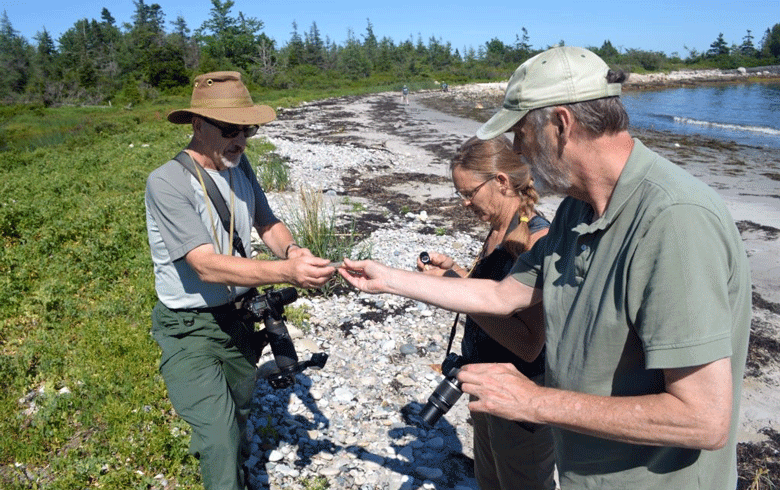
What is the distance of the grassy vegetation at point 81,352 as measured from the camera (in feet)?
12.7

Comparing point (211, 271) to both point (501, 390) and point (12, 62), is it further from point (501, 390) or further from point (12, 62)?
point (12, 62)

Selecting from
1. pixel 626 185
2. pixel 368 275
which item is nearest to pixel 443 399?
pixel 368 275

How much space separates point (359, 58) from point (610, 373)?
97369 mm

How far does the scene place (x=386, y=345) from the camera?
18.4ft

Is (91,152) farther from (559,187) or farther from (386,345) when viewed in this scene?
(559,187)

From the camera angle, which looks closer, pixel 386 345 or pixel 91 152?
pixel 386 345

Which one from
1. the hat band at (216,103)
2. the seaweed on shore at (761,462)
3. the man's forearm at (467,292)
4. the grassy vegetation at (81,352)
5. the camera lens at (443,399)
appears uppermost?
the hat band at (216,103)

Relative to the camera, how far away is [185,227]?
9.36 ft

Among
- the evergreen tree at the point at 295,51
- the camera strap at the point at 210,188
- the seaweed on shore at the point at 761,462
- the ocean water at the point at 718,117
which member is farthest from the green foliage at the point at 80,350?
the evergreen tree at the point at 295,51

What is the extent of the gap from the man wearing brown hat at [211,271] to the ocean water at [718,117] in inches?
802

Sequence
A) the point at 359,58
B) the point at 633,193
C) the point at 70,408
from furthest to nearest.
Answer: the point at 359,58
the point at 70,408
the point at 633,193

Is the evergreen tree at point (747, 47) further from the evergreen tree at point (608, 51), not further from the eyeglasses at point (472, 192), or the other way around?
the eyeglasses at point (472, 192)

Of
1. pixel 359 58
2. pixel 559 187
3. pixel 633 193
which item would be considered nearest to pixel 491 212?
pixel 559 187

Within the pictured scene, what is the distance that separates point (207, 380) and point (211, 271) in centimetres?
59
